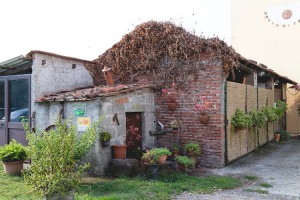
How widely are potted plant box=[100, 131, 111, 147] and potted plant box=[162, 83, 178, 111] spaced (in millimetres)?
2409

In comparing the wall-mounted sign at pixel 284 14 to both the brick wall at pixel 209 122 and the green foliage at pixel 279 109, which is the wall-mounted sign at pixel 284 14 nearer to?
the green foliage at pixel 279 109

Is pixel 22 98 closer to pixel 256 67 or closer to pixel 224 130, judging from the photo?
pixel 224 130

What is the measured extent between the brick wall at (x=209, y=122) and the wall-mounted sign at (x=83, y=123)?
269 centimetres

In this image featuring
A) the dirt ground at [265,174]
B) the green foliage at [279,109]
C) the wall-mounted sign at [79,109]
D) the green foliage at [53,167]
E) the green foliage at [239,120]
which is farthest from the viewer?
the green foliage at [279,109]

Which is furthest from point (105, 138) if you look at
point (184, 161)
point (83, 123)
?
point (184, 161)

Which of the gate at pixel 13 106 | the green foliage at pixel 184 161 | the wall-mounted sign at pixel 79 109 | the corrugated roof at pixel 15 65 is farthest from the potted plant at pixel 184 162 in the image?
the corrugated roof at pixel 15 65

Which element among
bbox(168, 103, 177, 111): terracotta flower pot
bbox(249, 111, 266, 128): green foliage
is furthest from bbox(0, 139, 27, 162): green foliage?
bbox(249, 111, 266, 128): green foliage

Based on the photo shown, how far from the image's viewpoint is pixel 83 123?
295 inches

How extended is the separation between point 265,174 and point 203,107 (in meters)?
2.40

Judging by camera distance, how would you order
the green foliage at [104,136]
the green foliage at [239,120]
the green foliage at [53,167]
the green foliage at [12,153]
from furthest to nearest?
the green foliage at [239,120]
the green foliage at [12,153]
the green foliage at [104,136]
the green foliage at [53,167]

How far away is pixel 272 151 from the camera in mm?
10883

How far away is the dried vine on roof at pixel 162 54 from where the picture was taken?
813cm

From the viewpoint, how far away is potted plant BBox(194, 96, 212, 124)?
8108 mm

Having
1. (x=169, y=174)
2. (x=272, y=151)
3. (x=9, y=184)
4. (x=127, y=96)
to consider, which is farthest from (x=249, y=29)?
(x=9, y=184)
